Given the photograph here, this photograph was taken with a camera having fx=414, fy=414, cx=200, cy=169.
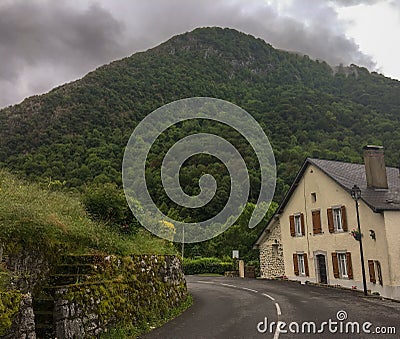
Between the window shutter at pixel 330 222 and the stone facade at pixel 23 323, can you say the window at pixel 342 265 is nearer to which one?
the window shutter at pixel 330 222

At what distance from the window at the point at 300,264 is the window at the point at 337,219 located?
10.6 ft

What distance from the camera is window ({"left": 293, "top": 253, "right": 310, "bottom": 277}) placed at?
24203 mm

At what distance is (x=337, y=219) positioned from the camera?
21781 millimetres

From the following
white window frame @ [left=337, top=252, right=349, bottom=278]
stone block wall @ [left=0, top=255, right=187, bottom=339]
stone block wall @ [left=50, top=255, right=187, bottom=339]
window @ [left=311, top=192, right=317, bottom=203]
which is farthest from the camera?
window @ [left=311, top=192, right=317, bottom=203]

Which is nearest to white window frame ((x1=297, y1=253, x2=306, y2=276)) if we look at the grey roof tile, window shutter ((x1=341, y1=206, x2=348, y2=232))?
window shutter ((x1=341, y1=206, x2=348, y2=232))

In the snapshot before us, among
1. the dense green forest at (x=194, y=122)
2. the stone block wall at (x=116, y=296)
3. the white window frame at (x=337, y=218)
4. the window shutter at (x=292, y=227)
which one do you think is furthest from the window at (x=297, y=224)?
the stone block wall at (x=116, y=296)

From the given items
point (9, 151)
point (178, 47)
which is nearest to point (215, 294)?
point (9, 151)

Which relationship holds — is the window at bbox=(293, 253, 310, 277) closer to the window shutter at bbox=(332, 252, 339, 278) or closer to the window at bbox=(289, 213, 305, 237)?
the window at bbox=(289, 213, 305, 237)

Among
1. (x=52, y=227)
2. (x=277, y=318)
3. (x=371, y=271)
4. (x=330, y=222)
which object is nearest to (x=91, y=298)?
(x=52, y=227)

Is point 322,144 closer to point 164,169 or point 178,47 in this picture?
point 164,169

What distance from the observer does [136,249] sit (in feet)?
37.3

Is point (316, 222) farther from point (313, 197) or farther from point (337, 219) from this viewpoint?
point (337, 219)

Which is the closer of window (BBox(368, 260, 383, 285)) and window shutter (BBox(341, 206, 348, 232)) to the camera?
window (BBox(368, 260, 383, 285))

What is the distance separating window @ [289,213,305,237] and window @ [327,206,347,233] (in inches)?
111
